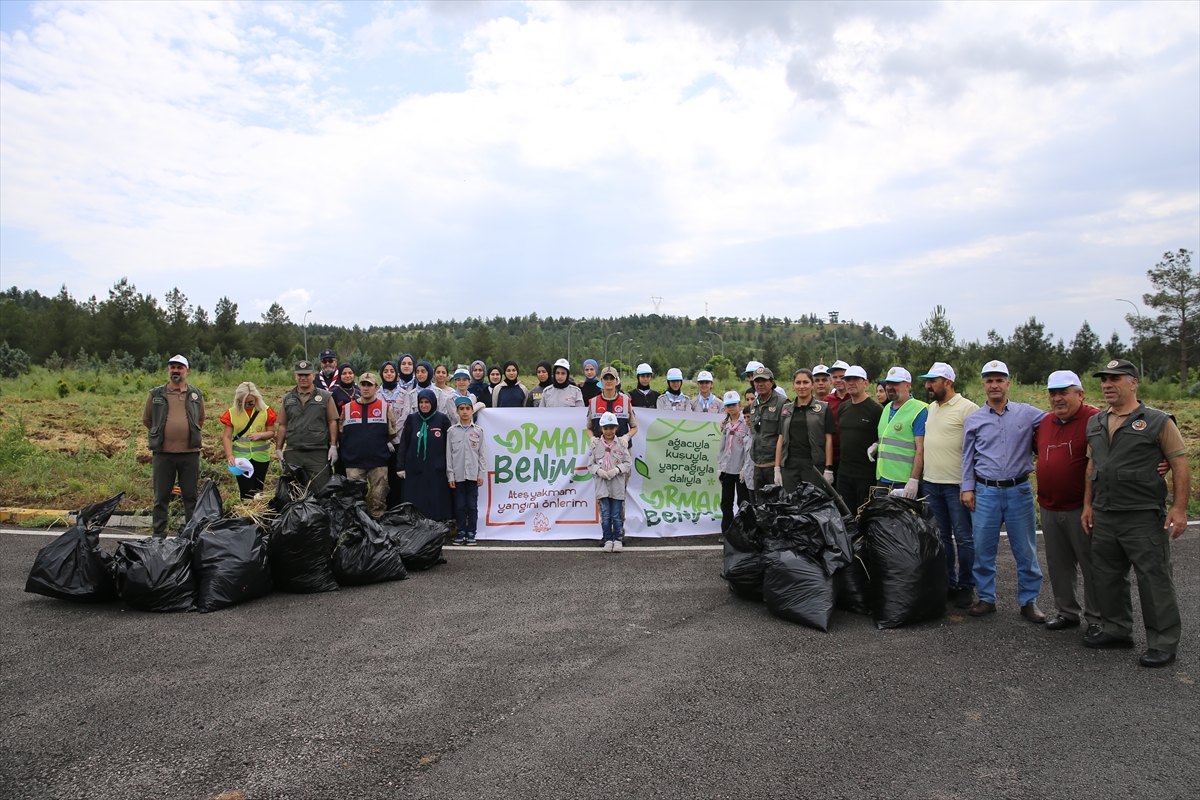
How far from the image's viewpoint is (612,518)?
843 cm

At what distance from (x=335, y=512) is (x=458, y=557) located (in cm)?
163

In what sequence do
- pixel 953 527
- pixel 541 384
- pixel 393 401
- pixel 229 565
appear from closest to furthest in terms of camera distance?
pixel 229 565
pixel 953 527
pixel 393 401
pixel 541 384

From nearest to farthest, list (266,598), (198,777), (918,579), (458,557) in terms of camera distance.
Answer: (198,777) → (918,579) → (266,598) → (458,557)

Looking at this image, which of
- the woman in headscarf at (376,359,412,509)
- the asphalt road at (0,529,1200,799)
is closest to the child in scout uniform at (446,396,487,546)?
the woman in headscarf at (376,359,412,509)

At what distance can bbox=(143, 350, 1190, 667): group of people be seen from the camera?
5.02 metres

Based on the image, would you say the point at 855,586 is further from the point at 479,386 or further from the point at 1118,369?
the point at 479,386

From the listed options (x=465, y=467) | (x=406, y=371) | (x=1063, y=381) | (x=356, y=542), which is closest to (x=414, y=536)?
(x=356, y=542)

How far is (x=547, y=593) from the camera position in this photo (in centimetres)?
652

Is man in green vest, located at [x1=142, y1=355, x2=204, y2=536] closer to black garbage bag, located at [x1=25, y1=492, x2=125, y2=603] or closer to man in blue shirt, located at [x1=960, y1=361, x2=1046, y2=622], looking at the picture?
black garbage bag, located at [x1=25, y1=492, x2=125, y2=603]

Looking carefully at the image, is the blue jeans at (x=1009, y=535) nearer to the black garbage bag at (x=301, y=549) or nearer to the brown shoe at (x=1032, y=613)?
the brown shoe at (x=1032, y=613)

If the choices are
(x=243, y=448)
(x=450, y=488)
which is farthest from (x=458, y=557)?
(x=243, y=448)

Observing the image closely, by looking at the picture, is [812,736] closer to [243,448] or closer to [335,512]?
[335,512]

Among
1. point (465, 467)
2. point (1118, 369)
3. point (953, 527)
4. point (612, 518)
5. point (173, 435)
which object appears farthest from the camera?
point (465, 467)

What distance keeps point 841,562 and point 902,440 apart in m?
1.47
